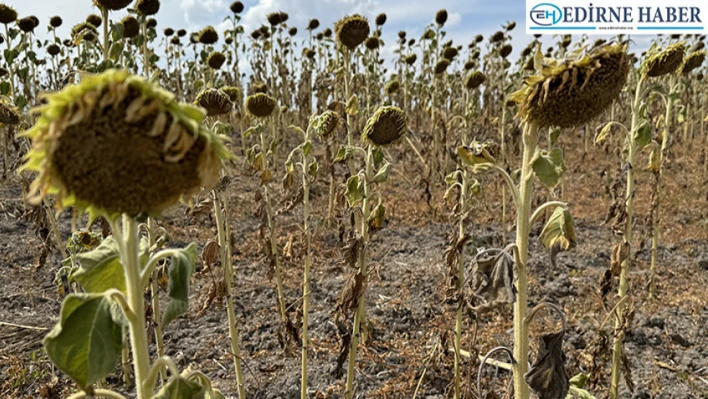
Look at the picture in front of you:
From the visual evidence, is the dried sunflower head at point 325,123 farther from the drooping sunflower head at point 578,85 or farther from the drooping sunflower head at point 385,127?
the drooping sunflower head at point 578,85

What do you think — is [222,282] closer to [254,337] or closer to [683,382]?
[254,337]

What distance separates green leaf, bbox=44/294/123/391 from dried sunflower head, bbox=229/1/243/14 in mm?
8093

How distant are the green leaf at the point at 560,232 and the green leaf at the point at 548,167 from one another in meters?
0.17

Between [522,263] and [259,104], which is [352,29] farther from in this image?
[522,263]

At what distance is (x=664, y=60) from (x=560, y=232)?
1.86 m

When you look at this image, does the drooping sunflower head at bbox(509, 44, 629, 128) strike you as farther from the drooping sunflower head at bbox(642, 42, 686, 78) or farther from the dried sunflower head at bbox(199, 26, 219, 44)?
the dried sunflower head at bbox(199, 26, 219, 44)

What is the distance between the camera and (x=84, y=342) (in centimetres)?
109

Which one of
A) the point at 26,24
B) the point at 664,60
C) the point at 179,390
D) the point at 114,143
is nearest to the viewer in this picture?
the point at 114,143

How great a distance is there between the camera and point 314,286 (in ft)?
17.8

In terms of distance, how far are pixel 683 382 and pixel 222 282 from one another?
3.19 m

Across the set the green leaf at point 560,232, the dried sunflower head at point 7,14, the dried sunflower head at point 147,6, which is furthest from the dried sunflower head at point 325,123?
the dried sunflower head at point 7,14

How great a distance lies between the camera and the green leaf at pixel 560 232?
1787 mm

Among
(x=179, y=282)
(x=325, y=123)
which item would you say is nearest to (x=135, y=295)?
(x=179, y=282)

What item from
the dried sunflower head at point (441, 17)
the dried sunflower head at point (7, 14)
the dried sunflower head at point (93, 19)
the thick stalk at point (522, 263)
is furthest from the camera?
the dried sunflower head at point (441, 17)
